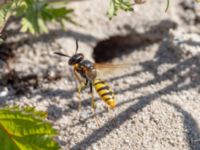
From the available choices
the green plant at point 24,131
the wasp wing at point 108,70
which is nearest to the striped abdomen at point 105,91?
the wasp wing at point 108,70

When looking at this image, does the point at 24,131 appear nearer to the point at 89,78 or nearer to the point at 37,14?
the point at 89,78

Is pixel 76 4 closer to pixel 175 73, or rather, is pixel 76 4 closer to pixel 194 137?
pixel 175 73

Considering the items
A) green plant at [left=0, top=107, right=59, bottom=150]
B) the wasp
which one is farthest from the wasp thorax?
green plant at [left=0, top=107, right=59, bottom=150]

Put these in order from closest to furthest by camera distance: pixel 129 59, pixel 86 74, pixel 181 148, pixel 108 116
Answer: pixel 181 148 < pixel 108 116 < pixel 86 74 < pixel 129 59

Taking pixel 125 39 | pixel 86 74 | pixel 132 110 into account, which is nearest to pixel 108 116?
pixel 132 110

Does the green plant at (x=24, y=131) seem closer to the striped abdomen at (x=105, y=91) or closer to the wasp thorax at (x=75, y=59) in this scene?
the striped abdomen at (x=105, y=91)

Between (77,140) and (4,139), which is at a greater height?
(4,139)
